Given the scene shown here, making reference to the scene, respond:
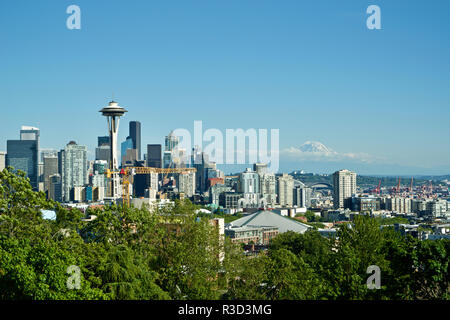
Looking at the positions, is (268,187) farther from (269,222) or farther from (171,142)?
(269,222)

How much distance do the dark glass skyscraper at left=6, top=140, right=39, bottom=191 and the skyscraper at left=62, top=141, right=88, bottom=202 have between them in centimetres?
684

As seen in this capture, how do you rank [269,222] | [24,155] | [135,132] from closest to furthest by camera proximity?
[269,222]
[24,155]
[135,132]

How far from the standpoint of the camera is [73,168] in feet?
484

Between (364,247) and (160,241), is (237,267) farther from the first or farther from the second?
(364,247)

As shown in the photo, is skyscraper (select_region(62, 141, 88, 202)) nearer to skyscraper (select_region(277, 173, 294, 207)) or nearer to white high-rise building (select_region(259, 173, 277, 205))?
white high-rise building (select_region(259, 173, 277, 205))

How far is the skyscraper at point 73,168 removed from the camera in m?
146

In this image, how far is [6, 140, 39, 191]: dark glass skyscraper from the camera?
A: 144 m

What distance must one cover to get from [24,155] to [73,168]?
12.0 metres

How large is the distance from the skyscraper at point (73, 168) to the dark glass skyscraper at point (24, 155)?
6.84 meters

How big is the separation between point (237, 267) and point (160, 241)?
2.80 m

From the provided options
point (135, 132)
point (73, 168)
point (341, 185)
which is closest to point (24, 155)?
point (73, 168)

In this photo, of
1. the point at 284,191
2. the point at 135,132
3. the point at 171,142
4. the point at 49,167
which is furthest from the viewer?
the point at 135,132

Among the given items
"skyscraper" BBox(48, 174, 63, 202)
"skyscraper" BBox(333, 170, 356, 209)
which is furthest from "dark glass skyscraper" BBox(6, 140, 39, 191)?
"skyscraper" BBox(333, 170, 356, 209)

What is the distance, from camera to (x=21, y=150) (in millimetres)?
145875
